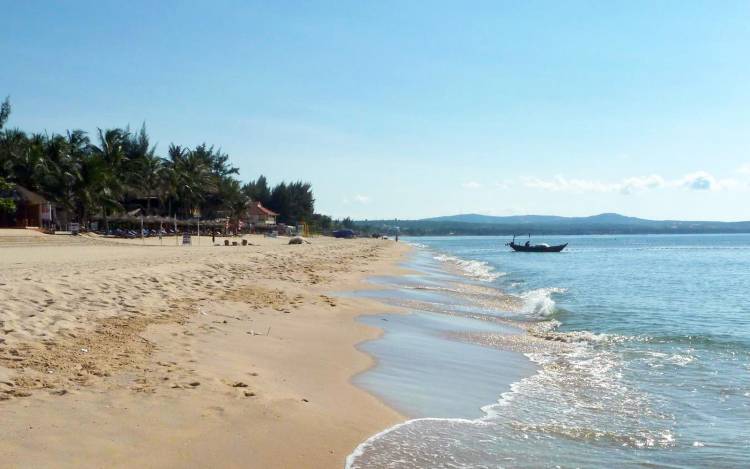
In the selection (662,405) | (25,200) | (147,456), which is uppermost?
(25,200)

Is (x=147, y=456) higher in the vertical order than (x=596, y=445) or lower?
higher

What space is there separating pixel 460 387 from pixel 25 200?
137 ft

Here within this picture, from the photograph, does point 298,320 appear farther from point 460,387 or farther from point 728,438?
point 728,438

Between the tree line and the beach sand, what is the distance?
26685mm

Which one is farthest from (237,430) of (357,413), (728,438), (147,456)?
(728,438)

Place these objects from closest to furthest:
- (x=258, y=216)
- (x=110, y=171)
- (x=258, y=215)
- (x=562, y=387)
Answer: (x=562, y=387) < (x=110, y=171) < (x=258, y=216) < (x=258, y=215)

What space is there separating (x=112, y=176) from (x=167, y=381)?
1863 inches

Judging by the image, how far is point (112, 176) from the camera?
49.4 metres

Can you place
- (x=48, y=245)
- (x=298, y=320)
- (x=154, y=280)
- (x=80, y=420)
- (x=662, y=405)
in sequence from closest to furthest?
(x=80, y=420)
(x=662, y=405)
(x=298, y=320)
(x=154, y=280)
(x=48, y=245)

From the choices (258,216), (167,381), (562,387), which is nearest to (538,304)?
(562,387)

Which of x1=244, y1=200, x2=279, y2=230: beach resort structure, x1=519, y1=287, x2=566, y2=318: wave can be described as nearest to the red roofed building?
x1=244, y1=200, x2=279, y2=230: beach resort structure

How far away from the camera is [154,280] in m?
13.2

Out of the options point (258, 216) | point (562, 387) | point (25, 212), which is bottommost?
point (562, 387)

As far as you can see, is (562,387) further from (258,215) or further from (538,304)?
(258,215)
